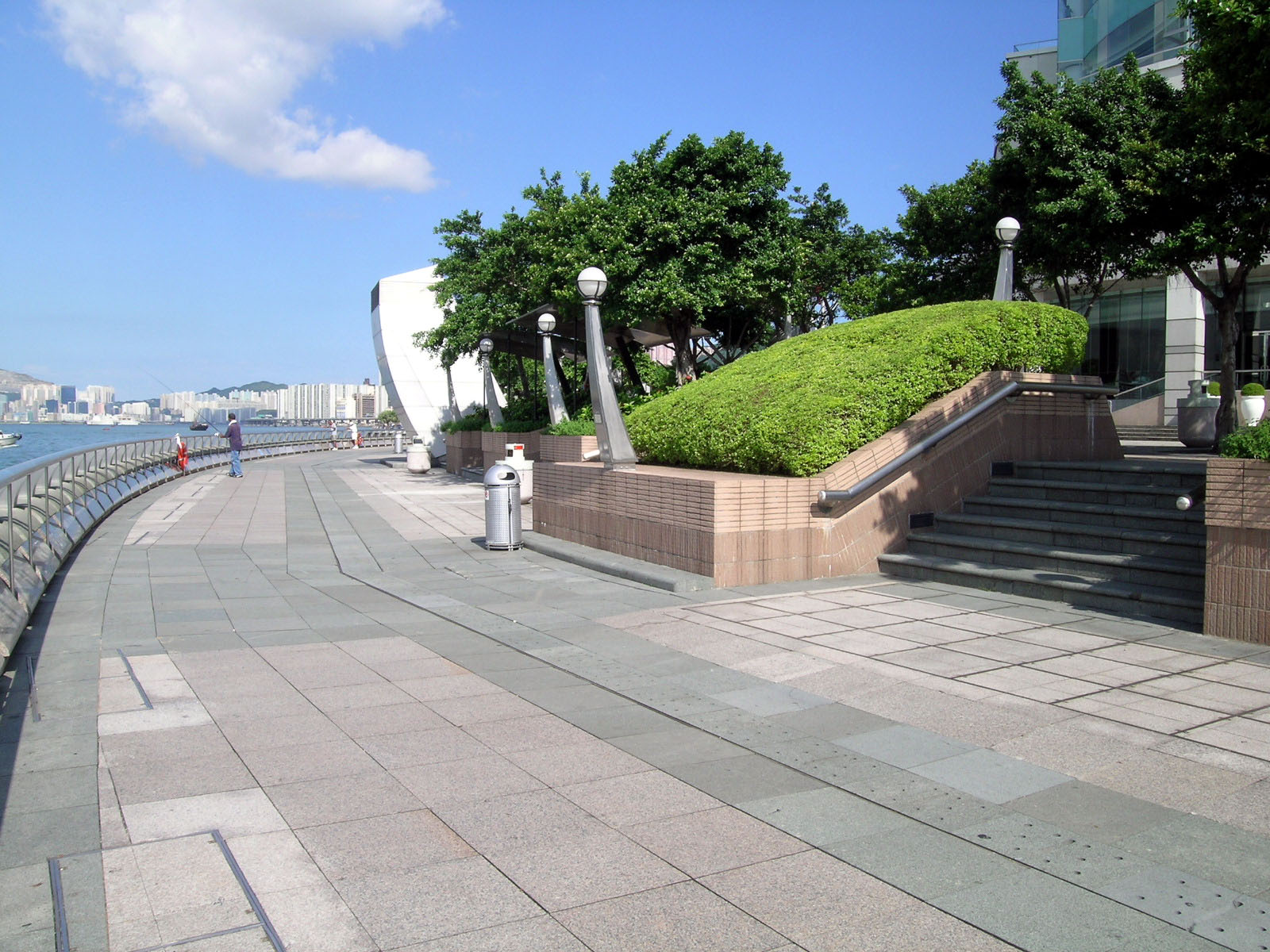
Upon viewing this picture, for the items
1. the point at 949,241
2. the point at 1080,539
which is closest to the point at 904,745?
the point at 1080,539

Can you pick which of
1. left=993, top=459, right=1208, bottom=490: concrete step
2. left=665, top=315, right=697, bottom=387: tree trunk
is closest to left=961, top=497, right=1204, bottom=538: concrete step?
left=993, top=459, right=1208, bottom=490: concrete step

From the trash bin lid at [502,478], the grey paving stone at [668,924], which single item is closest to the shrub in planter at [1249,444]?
the grey paving stone at [668,924]

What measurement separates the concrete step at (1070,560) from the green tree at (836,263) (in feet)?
53.4

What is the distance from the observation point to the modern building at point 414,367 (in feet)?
167

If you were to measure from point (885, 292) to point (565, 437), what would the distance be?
8.35 metres

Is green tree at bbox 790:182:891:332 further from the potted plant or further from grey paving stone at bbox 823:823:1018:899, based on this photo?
grey paving stone at bbox 823:823:1018:899

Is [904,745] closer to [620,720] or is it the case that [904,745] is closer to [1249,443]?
[620,720]

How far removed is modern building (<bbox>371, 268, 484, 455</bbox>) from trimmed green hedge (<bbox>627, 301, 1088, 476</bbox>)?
127 feet

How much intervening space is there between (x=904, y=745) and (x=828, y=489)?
5016 millimetres

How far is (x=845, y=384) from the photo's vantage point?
1074 cm

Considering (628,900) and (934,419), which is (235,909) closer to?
(628,900)

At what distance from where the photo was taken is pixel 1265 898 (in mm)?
3449

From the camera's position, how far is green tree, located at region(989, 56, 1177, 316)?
14.6m

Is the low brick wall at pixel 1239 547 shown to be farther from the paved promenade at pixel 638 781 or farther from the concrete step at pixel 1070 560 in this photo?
the concrete step at pixel 1070 560
